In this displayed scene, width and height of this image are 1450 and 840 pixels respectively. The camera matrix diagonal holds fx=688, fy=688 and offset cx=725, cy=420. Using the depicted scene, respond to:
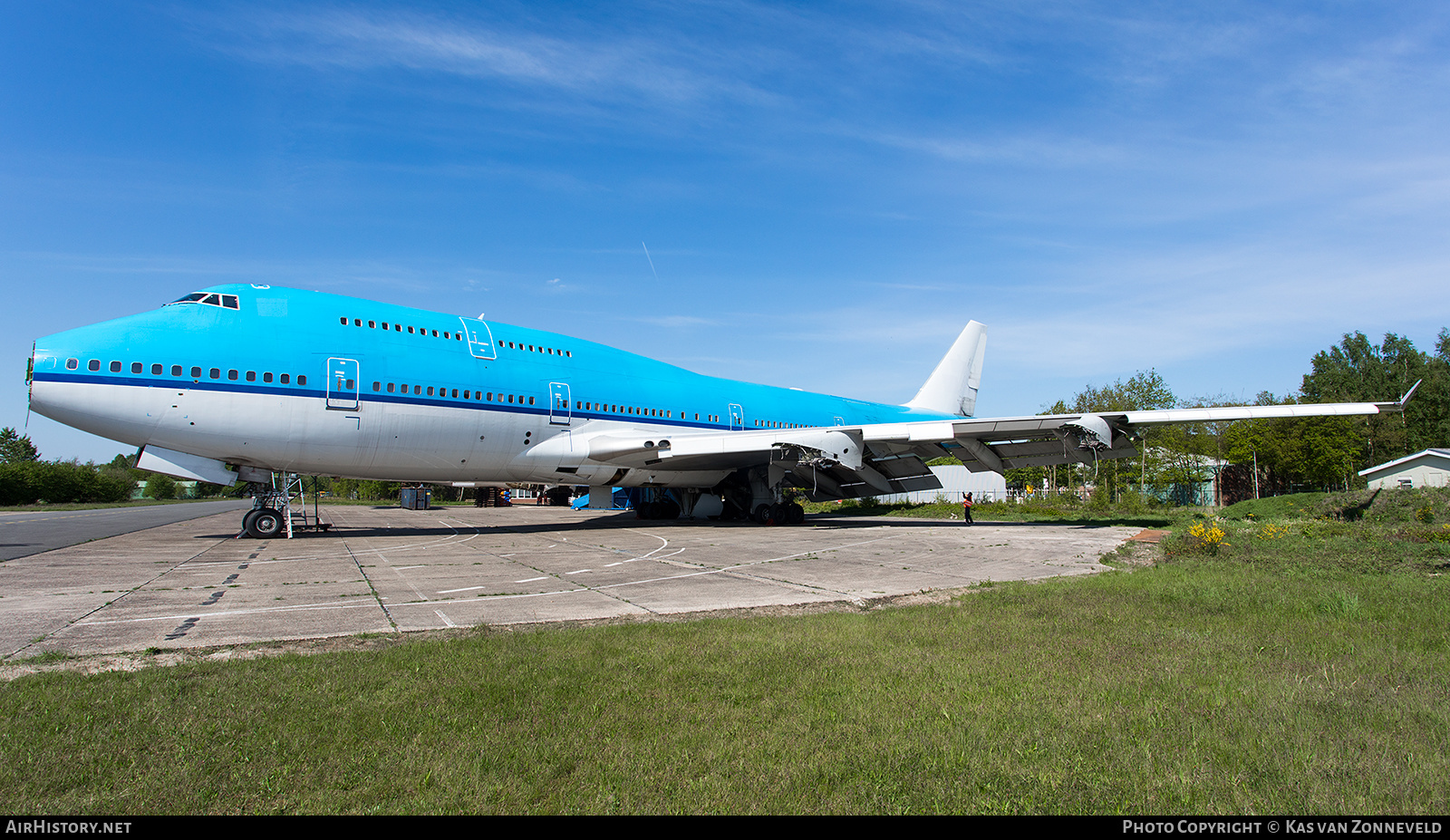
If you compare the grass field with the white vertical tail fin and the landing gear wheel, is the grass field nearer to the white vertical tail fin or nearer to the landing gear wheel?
the landing gear wheel

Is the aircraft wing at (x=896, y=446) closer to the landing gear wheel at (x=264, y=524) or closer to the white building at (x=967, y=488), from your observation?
the landing gear wheel at (x=264, y=524)

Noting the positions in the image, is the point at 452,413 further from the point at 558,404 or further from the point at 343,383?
the point at 558,404

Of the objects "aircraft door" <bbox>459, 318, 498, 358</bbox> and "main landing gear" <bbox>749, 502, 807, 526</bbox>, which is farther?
"main landing gear" <bbox>749, 502, 807, 526</bbox>

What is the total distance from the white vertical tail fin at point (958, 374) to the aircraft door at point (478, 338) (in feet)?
73.3

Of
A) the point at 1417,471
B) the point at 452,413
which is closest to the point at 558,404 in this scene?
the point at 452,413

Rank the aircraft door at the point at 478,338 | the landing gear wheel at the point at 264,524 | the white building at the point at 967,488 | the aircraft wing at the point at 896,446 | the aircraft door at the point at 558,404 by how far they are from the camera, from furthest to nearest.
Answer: the white building at the point at 967,488
the aircraft wing at the point at 896,446
the aircraft door at the point at 558,404
the aircraft door at the point at 478,338
the landing gear wheel at the point at 264,524

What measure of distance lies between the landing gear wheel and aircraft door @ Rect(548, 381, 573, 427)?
7867 mm

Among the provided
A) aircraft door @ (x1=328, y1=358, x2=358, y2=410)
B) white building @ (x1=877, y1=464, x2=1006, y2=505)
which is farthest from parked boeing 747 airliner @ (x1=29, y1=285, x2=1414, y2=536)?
white building @ (x1=877, y1=464, x2=1006, y2=505)

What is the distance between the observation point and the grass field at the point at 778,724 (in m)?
3.30

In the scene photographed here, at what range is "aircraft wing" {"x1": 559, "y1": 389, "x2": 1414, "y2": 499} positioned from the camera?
21281 millimetres

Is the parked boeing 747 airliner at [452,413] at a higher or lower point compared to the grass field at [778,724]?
higher

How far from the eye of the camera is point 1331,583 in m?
9.51

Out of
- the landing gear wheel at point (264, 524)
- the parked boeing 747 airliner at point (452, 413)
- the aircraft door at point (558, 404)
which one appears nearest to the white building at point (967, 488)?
the parked boeing 747 airliner at point (452, 413)

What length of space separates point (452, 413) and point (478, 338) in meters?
2.55
